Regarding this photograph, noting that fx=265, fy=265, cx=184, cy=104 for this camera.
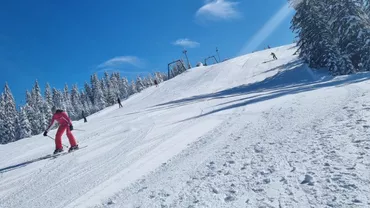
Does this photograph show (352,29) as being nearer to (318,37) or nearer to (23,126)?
(318,37)

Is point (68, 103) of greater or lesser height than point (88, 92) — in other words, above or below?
below

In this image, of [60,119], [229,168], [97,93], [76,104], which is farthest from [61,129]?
[76,104]

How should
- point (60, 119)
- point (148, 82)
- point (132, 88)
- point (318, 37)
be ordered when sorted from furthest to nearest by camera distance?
1. point (148, 82)
2. point (132, 88)
3. point (318, 37)
4. point (60, 119)

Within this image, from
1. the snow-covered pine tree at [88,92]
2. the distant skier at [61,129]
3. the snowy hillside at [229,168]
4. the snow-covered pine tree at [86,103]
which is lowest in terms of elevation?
the snowy hillside at [229,168]

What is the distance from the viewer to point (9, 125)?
66.0m

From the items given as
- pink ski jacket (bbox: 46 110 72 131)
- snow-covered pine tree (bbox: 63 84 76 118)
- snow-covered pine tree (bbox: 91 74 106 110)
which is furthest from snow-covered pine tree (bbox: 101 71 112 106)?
pink ski jacket (bbox: 46 110 72 131)

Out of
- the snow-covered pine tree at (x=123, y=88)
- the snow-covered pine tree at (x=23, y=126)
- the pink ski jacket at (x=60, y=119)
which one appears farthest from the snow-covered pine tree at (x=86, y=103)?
the pink ski jacket at (x=60, y=119)

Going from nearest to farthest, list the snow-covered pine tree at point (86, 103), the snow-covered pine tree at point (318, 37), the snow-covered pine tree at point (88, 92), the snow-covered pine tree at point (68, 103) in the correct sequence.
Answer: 1. the snow-covered pine tree at point (318, 37)
2. the snow-covered pine tree at point (68, 103)
3. the snow-covered pine tree at point (86, 103)
4. the snow-covered pine tree at point (88, 92)

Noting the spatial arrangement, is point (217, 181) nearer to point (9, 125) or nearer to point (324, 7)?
point (324, 7)

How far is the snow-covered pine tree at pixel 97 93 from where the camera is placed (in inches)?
3958

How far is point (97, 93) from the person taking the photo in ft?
360

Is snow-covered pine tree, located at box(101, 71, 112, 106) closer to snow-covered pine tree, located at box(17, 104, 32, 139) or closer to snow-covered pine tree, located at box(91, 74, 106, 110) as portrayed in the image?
snow-covered pine tree, located at box(91, 74, 106, 110)

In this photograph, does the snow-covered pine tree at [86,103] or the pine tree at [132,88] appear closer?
the snow-covered pine tree at [86,103]

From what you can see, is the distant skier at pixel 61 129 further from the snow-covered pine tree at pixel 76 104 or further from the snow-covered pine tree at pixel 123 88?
the snow-covered pine tree at pixel 123 88
